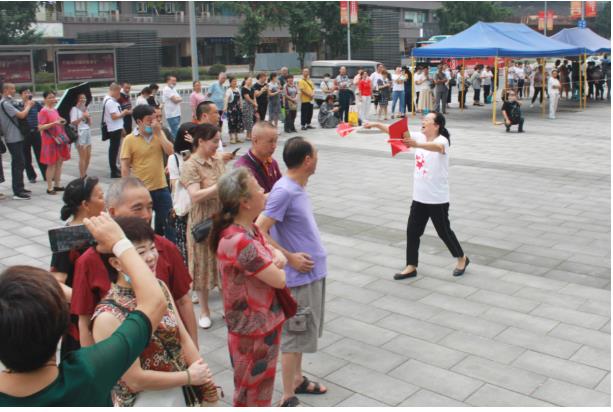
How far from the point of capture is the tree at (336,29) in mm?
49812

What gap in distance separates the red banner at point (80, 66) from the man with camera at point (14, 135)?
11503 millimetres

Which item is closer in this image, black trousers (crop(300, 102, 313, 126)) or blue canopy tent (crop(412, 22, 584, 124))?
black trousers (crop(300, 102, 313, 126))

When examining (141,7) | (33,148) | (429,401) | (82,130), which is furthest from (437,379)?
(141,7)

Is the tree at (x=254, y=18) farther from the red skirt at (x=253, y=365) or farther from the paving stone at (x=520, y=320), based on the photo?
the red skirt at (x=253, y=365)

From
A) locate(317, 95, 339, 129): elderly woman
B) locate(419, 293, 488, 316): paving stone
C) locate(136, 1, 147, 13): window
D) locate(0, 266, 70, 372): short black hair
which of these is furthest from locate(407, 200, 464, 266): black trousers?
locate(136, 1, 147, 13): window

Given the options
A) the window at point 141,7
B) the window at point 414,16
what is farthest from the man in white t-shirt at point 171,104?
the window at point 414,16

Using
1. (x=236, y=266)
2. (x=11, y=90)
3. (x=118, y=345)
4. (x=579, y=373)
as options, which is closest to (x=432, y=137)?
(x=579, y=373)

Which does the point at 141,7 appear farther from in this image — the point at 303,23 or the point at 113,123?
the point at 113,123

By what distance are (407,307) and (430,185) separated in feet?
3.88

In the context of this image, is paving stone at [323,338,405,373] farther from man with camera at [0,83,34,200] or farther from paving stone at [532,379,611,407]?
man with camera at [0,83,34,200]

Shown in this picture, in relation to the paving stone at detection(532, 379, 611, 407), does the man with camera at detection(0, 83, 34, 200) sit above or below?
above

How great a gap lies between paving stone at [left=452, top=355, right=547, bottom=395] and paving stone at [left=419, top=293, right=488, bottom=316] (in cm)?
95

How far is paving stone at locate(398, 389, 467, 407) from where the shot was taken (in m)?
4.21

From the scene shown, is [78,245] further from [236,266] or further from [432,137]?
[432,137]
